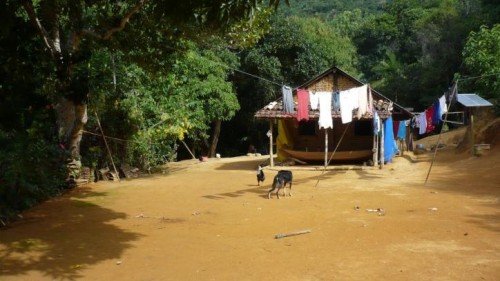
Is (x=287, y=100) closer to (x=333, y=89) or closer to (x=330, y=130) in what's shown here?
(x=333, y=89)

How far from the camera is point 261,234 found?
736 cm

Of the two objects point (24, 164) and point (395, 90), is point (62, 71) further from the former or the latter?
point (395, 90)

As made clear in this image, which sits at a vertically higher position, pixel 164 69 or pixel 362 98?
pixel 164 69

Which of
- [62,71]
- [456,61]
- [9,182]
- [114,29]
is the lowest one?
[9,182]

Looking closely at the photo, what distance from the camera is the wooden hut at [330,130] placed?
17.8 metres

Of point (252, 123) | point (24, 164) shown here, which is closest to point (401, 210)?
A: point (24, 164)

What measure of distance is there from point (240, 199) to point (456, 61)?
76.7 feet

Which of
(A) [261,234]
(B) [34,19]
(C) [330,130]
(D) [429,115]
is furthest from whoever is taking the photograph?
(C) [330,130]

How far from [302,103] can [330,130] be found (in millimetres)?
4453

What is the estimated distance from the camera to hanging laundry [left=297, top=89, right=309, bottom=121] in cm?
→ 1594

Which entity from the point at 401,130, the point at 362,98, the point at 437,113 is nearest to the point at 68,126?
the point at 362,98

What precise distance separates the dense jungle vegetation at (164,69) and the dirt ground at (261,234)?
1666 mm

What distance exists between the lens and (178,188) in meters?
13.0

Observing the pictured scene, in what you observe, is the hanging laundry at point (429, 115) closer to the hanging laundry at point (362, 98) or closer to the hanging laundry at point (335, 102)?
the hanging laundry at point (362, 98)
